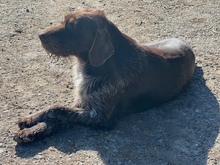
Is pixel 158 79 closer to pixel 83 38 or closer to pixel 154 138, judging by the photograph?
pixel 154 138

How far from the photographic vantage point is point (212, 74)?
26.1 ft

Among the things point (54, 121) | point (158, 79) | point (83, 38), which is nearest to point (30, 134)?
point (54, 121)

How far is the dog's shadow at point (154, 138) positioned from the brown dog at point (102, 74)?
141 mm

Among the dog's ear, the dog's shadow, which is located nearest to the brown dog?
the dog's ear

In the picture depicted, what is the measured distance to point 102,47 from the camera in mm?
6348

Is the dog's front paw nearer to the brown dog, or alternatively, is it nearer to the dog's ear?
the brown dog

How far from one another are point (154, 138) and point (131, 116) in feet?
1.96

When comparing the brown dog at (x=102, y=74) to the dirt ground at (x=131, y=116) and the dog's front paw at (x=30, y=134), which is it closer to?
the dog's front paw at (x=30, y=134)

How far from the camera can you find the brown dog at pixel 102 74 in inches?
251

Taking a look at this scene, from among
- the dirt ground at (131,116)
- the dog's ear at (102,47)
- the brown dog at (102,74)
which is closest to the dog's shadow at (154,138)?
the dirt ground at (131,116)

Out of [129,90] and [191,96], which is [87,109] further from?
[191,96]

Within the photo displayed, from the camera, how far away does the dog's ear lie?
633cm

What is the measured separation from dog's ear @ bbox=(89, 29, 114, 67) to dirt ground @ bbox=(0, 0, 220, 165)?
3.49 ft

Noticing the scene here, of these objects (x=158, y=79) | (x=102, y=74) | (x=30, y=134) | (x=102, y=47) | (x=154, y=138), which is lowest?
(x=154, y=138)
